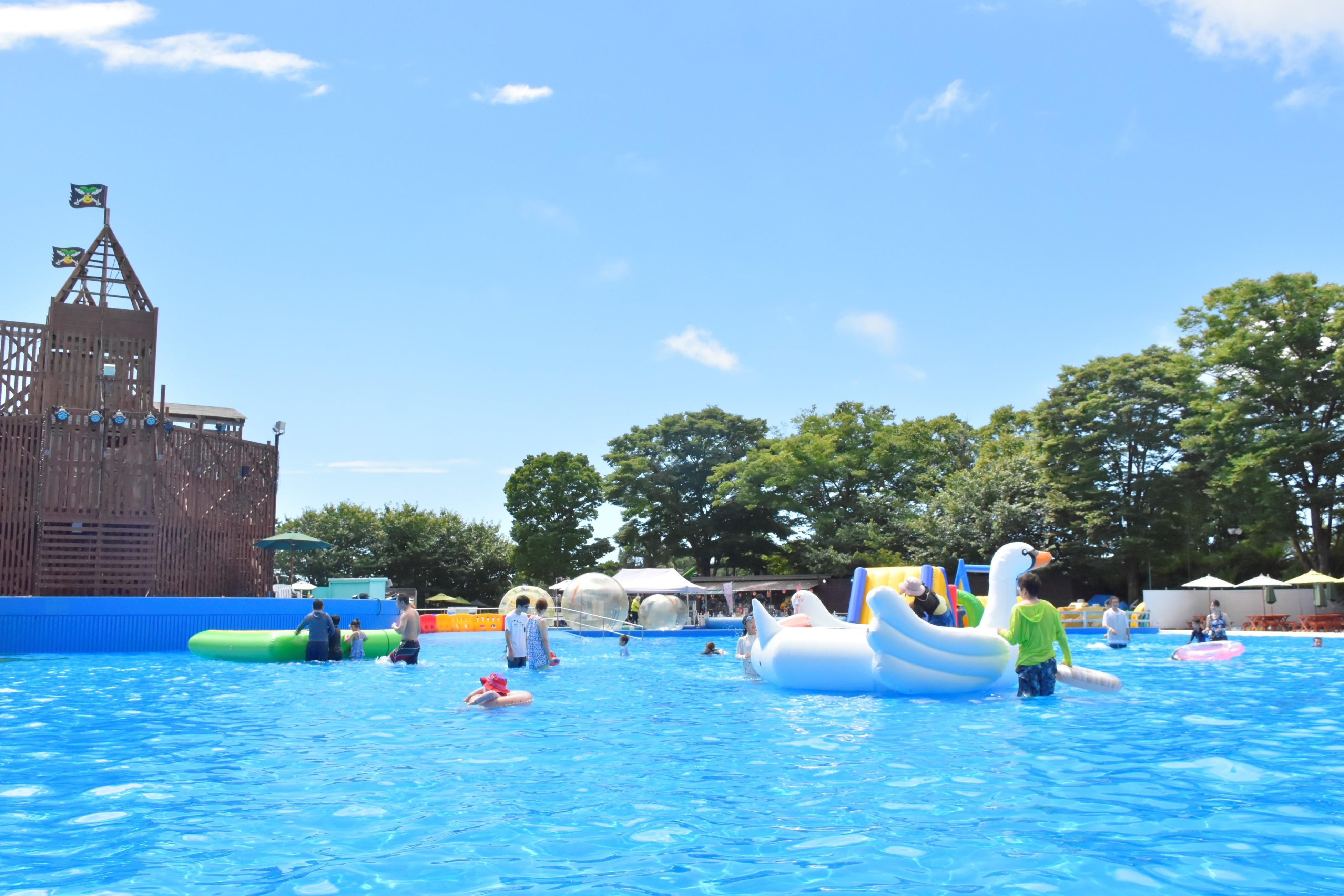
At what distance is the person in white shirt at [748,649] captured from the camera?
50.2ft

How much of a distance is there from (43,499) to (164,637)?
5.02 m

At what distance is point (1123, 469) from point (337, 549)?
39793 millimetres

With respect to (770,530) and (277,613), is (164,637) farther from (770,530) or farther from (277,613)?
(770,530)

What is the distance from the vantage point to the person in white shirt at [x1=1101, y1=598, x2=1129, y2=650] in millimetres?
25297

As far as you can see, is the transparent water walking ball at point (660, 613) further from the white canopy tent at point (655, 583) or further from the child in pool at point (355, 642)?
the child in pool at point (355, 642)

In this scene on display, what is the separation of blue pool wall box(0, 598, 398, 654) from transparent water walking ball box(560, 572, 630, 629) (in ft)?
46.2

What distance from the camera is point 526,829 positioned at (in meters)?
5.47

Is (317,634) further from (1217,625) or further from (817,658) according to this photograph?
(1217,625)

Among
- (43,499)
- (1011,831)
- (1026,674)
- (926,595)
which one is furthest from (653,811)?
(43,499)

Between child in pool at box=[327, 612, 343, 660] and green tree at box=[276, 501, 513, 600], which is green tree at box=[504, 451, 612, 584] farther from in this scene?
child in pool at box=[327, 612, 343, 660]

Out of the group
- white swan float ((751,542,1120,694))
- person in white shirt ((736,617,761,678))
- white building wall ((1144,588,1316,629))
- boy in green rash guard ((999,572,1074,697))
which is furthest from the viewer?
white building wall ((1144,588,1316,629))

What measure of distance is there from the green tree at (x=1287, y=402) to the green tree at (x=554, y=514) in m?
31.9

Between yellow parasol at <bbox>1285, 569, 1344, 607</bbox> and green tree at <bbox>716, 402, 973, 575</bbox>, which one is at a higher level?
green tree at <bbox>716, 402, 973, 575</bbox>

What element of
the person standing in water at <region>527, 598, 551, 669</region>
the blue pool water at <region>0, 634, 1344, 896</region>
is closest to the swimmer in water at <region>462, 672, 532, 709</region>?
the blue pool water at <region>0, 634, 1344, 896</region>
